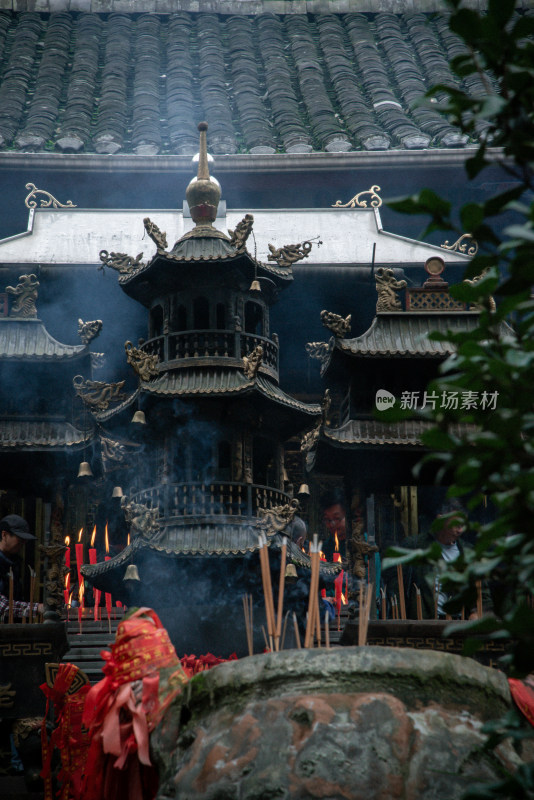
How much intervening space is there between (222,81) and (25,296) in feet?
25.4

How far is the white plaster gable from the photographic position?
15.5 m

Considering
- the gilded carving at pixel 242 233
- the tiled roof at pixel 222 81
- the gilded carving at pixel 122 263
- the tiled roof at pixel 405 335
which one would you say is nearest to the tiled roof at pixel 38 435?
the gilded carving at pixel 122 263

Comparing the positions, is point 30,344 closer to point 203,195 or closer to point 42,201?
point 203,195

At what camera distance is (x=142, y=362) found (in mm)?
11766

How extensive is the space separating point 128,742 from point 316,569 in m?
1.08

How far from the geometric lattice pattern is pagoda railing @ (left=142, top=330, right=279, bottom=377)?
244 centimetres

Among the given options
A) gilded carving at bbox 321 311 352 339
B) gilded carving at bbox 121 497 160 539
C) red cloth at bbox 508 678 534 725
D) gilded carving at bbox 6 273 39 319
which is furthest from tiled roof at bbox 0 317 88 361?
red cloth at bbox 508 678 534 725

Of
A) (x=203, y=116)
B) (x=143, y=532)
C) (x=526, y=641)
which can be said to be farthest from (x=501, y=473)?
(x=203, y=116)

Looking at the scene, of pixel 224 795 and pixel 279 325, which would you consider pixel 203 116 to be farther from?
pixel 224 795

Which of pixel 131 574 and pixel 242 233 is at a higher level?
pixel 242 233

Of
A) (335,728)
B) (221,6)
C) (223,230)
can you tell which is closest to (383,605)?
(223,230)

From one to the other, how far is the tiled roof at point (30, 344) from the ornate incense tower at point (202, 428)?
1368 mm

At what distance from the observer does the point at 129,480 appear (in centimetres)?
1231

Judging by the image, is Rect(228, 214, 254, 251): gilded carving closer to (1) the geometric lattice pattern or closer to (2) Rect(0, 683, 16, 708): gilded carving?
(1) the geometric lattice pattern
